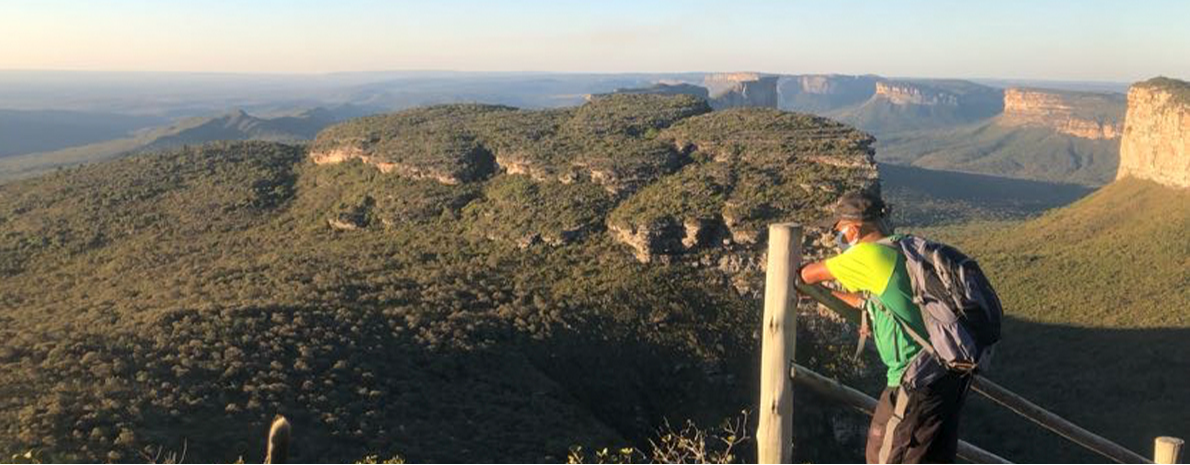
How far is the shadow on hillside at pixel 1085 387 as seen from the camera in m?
27.1

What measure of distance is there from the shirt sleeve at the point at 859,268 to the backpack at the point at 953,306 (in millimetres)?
219

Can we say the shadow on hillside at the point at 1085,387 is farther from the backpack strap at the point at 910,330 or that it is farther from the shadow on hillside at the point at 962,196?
the shadow on hillside at the point at 962,196

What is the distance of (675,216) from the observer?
33062 mm

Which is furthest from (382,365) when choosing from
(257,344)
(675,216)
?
(675,216)

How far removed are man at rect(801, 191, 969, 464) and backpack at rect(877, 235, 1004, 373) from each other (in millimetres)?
82

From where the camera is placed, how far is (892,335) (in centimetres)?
525

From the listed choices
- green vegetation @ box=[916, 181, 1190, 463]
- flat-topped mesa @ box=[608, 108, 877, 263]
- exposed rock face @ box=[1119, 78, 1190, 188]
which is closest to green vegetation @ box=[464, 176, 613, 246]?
flat-topped mesa @ box=[608, 108, 877, 263]

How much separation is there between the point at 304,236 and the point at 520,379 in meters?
19.9

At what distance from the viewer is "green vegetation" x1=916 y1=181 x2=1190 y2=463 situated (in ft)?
95.7

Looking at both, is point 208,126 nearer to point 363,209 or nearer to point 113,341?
point 363,209

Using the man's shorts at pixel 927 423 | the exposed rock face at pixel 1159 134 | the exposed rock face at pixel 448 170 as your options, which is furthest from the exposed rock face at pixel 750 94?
the man's shorts at pixel 927 423

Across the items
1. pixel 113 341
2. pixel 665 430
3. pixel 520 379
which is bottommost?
pixel 665 430

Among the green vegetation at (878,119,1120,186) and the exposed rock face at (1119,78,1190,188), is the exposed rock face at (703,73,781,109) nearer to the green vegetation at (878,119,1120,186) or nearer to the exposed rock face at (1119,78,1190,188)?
the green vegetation at (878,119,1120,186)

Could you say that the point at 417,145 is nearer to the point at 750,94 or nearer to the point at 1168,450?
the point at 1168,450
